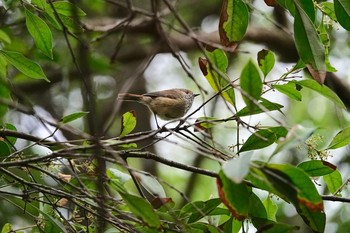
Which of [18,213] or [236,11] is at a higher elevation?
[18,213]

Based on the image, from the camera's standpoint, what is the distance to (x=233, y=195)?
1205mm

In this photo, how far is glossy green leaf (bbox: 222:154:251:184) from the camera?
3.32 feet

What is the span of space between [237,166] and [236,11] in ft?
1.89

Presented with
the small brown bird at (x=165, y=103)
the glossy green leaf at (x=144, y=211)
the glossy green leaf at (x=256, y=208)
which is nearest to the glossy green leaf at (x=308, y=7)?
the glossy green leaf at (x=256, y=208)

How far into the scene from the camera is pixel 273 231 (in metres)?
1.32

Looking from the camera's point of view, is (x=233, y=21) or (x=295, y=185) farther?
(x=233, y=21)

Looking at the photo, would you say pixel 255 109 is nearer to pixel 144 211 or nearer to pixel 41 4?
pixel 144 211

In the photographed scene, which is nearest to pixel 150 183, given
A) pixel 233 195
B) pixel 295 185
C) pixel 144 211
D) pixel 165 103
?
pixel 144 211

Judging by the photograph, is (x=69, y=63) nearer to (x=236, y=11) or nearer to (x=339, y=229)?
(x=339, y=229)

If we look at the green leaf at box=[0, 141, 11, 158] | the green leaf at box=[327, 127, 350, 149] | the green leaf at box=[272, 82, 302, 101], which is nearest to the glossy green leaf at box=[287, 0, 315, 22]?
the green leaf at box=[272, 82, 302, 101]

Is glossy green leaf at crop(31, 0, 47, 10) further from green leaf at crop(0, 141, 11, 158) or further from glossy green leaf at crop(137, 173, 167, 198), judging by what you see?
glossy green leaf at crop(137, 173, 167, 198)

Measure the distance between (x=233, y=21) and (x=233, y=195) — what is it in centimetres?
49

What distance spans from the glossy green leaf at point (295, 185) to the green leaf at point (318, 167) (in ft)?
0.53

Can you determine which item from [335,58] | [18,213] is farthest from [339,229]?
[18,213]
